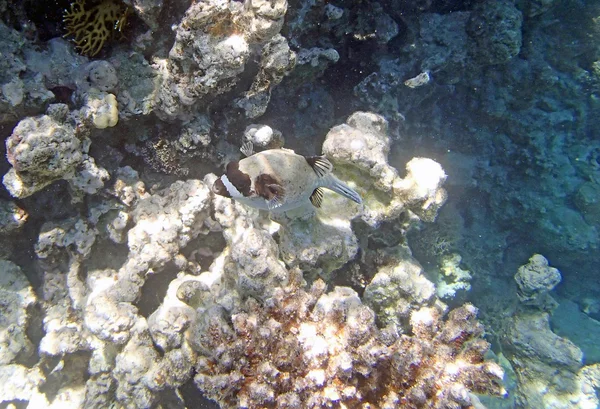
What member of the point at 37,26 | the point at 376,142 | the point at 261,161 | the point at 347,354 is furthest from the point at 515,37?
the point at 37,26

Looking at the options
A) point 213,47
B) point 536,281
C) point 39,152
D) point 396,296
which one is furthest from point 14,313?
point 536,281

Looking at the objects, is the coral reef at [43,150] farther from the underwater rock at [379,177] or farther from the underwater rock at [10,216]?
the underwater rock at [379,177]

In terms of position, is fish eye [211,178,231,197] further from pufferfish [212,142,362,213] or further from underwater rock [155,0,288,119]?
underwater rock [155,0,288,119]

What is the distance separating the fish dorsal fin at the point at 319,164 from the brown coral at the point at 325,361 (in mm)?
1128

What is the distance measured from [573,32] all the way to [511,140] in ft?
7.78

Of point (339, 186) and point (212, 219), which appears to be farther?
point (212, 219)

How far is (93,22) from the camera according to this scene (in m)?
3.33

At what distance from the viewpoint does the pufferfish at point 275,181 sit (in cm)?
250

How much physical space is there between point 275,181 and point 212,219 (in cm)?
148

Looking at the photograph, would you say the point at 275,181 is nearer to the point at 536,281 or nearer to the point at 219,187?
the point at 219,187

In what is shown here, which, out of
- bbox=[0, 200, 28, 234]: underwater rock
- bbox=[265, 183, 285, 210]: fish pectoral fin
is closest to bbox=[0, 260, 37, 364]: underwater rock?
bbox=[0, 200, 28, 234]: underwater rock

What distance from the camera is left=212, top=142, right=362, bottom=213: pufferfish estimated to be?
250 cm

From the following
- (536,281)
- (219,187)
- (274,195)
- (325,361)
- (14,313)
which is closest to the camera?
(219,187)

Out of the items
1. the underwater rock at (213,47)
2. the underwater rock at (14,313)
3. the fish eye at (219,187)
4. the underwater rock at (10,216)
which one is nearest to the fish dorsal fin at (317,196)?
the fish eye at (219,187)
